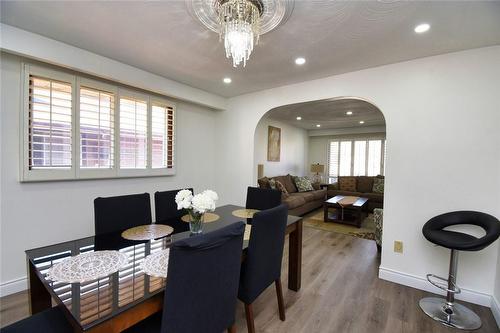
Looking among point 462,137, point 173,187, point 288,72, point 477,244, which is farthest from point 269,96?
point 477,244

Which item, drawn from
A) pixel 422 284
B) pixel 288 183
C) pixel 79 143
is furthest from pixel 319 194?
pixel 79 143

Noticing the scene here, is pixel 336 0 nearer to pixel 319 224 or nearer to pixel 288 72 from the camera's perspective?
pixel 288 72

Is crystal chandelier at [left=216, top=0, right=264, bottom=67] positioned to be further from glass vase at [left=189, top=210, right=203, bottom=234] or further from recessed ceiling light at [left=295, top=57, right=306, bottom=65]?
glass vase at [left=189, top=210, right=203, bottom=234]

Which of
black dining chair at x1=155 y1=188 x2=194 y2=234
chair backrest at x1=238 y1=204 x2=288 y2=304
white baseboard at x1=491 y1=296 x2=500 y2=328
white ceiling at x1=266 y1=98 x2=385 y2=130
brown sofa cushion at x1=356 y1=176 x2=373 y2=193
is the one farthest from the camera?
brown sofa cushion at x1=356 y1=176 x2=373 y2=193

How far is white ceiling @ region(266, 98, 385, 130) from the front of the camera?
4234mm

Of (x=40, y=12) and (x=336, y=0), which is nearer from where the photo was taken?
(x=336, y=0)

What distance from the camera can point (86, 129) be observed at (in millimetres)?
2441

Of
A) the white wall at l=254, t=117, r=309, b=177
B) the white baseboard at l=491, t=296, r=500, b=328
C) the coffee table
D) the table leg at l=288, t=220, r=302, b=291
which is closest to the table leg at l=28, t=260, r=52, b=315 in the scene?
the table leg at l=288, t=220, r=302, b=291

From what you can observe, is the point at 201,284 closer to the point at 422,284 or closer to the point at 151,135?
the point at 422,284

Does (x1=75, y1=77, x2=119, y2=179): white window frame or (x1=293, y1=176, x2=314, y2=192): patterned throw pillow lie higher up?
(x1=75, y1=77, x2=119, y2=179): white window frame

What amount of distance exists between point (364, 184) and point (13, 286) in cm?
671

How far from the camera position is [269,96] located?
3414mm

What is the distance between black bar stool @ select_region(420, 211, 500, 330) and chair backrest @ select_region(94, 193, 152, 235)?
258 centimetres

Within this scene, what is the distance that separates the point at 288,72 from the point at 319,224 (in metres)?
3.11
